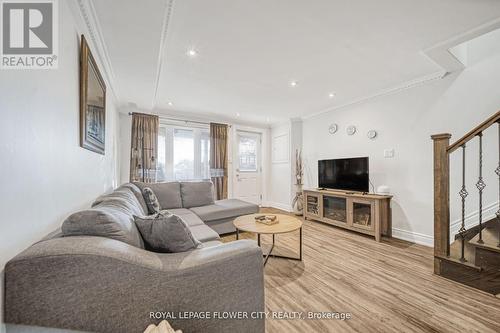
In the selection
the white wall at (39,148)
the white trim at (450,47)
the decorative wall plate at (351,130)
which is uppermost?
the white trim at (450,47)

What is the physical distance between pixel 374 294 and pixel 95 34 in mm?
3362

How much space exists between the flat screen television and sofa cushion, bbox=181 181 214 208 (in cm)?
228

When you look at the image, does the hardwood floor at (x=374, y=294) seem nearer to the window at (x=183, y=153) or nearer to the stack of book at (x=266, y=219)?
the stack of book at (x=266, y=219)

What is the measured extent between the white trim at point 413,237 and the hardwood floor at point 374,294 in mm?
170

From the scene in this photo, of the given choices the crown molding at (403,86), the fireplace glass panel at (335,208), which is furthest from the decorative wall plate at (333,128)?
the fireplace glass panel at (335,208)

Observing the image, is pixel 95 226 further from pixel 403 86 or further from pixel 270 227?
pixel 403 86

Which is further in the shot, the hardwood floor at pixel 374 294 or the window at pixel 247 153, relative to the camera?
the window at pixel 247 153

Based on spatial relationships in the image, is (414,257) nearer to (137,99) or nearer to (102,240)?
(102,240)

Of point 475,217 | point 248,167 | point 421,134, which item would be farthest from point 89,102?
point 475,217

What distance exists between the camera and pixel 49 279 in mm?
714

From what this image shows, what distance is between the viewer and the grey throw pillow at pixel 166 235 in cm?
116

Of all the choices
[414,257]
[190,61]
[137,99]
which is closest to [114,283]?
[190,61]

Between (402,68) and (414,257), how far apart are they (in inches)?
94.4

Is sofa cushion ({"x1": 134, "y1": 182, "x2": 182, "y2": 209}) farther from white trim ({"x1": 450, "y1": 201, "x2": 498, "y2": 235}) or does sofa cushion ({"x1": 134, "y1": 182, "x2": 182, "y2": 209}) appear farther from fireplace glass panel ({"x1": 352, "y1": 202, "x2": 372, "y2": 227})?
white trim ({"x1": 450, "y1": 201, "x2": 498, "y2": 235})
